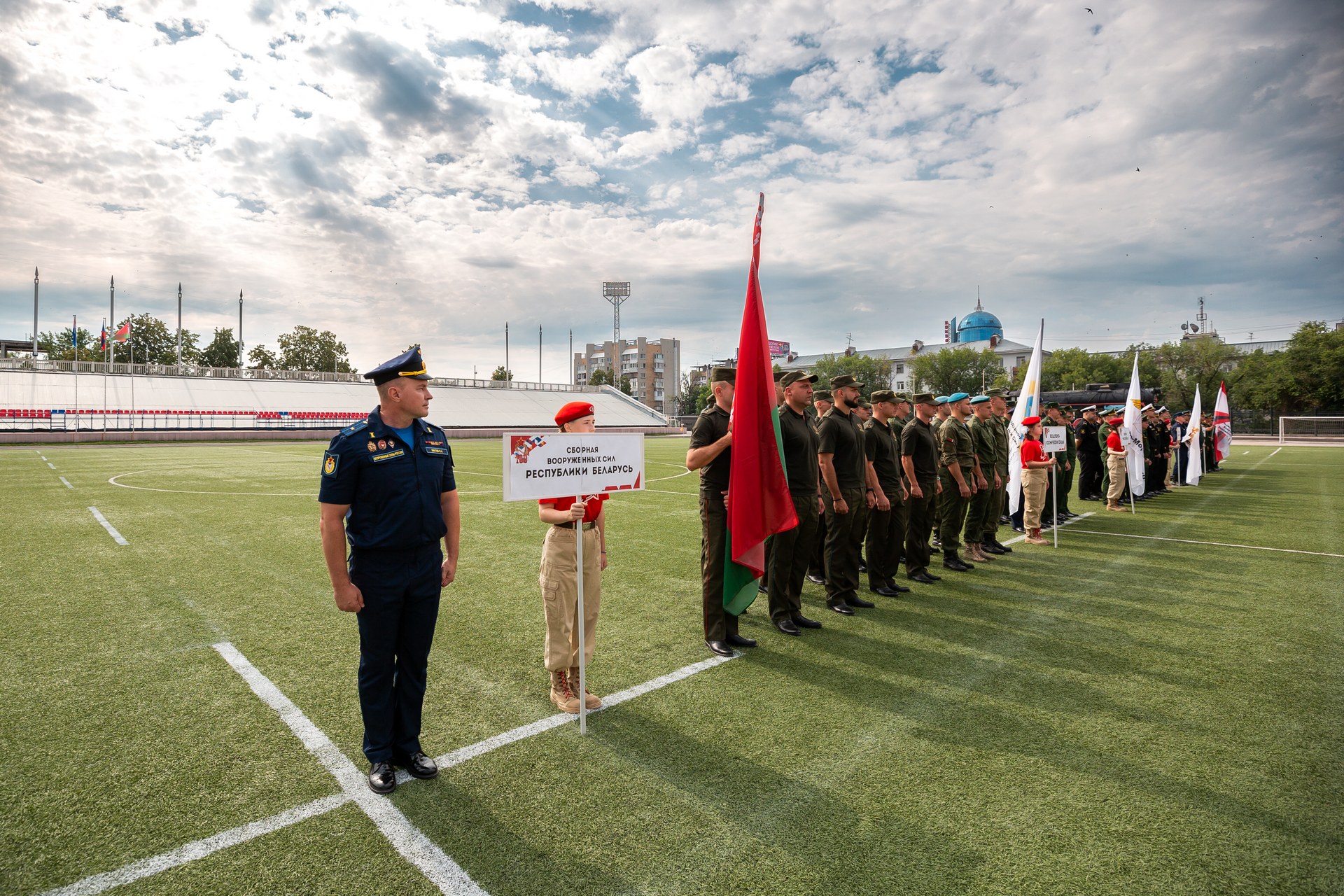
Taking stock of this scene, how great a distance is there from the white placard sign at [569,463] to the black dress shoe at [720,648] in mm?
1788

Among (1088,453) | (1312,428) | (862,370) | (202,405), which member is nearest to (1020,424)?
(1088,453)

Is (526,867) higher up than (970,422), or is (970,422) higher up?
(970,422)

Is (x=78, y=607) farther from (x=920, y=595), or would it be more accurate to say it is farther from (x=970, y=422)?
(x=970, y=422)

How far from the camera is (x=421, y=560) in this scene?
11.3 ft

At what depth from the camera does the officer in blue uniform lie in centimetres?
324

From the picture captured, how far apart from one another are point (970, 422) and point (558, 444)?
721cm

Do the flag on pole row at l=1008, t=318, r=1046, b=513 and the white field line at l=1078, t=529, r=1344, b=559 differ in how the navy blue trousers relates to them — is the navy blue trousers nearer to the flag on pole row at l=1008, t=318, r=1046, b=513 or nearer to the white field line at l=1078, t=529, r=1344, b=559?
the flag on pole row at l=1008, t=318, r=1046, b=513

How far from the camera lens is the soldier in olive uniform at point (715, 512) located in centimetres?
537

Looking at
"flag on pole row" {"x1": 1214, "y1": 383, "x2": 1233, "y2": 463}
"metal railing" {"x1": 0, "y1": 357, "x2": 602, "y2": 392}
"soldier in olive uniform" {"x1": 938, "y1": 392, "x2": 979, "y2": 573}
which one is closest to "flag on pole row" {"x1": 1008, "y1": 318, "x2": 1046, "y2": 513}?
"soldier in olive uniform" {"x1": 938, "y1": 392, "x2": 979, "y2": 573}

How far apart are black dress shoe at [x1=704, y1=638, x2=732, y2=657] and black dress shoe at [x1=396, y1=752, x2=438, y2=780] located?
2.40m

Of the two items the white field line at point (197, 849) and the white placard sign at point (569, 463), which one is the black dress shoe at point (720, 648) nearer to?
the white placard sign at point (569, 463)

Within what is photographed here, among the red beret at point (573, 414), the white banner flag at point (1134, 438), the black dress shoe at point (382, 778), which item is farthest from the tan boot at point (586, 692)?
the white banner flag at point (1134, 438)

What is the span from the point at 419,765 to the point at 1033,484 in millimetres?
9623

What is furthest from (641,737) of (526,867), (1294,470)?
(1294,470)
